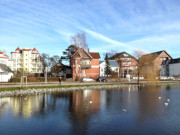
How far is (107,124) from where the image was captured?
13.0 metres

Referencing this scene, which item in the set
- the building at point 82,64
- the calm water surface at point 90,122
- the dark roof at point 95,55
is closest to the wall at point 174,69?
the dark roof at point 95,55

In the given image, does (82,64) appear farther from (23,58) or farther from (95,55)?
(23,58)

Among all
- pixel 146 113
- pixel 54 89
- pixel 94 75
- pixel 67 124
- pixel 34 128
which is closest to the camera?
pixel 34 128

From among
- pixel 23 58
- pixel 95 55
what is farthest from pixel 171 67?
pixel 23 58

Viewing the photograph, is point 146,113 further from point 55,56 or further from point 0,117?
point 55,56

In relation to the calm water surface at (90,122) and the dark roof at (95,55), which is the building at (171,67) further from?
the calm water surface at (90,122)

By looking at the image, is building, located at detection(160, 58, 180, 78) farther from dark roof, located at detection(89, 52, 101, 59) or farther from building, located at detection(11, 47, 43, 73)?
building, located at detection(11, 47, 43, 73)

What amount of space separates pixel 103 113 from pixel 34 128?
6362 millimetres

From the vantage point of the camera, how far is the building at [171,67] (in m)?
92.2

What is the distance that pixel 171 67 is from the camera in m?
96.1

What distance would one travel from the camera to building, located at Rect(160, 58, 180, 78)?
9224 centimetres

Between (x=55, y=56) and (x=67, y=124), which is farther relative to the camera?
(x=55, y=56)

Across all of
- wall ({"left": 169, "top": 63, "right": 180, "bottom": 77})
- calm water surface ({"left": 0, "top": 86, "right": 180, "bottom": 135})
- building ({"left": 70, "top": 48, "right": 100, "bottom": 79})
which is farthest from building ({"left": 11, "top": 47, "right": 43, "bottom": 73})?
calm water surface ({"left": 0, "top": 86, "right": 180, "bottom": 135})

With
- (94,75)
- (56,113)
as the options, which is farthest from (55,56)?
(56,113)
